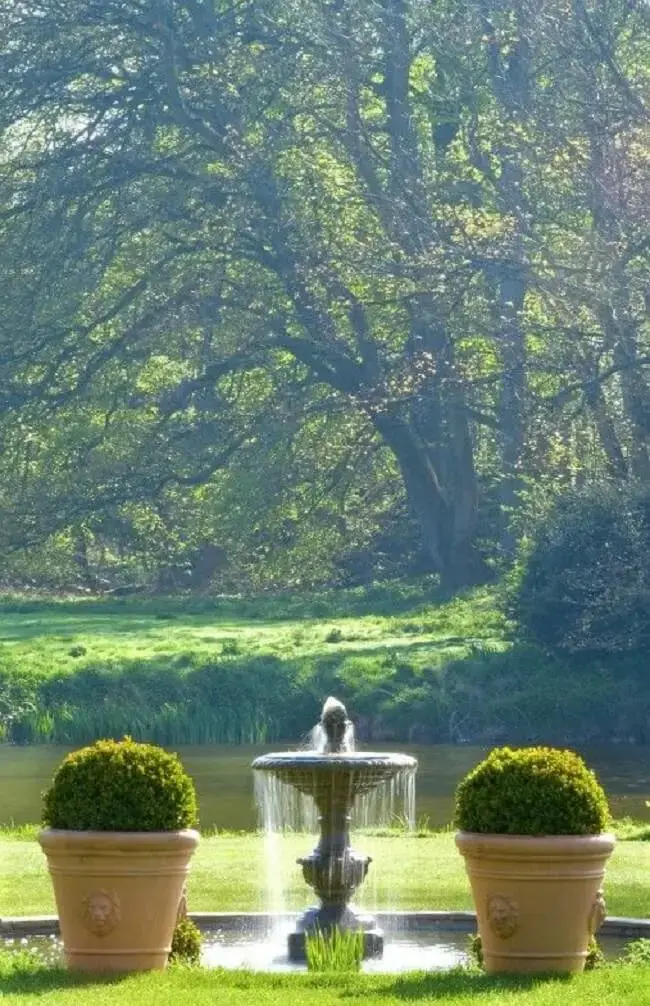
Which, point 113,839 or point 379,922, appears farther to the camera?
point 379,922

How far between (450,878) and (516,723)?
1925 cm

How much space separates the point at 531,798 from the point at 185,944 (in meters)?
2.13

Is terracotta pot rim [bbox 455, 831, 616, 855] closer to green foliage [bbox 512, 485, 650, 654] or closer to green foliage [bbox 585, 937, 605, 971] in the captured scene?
green foliage [bbox 585, 937, 605, 971]

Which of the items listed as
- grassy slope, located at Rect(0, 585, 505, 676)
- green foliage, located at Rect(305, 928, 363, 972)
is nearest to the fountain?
green foliage, located at Rect(305, 928, 363, 972)

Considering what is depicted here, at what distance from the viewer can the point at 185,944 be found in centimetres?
1220

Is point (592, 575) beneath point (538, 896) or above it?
above

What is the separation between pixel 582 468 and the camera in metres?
42.5

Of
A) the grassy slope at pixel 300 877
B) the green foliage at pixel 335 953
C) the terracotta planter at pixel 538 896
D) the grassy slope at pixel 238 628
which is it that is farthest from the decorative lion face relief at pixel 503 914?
the grassy slope at pixel 238 628

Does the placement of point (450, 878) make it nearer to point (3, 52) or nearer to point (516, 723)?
point (516, 723)

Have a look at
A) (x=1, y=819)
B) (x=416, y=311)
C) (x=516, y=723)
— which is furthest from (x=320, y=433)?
(x=1, y=819)

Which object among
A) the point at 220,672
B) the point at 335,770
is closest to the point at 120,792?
the point at 335,770

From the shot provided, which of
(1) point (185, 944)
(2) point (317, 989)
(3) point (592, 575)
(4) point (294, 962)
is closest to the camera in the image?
(2) point (317, 989)

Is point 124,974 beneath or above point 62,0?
beneath

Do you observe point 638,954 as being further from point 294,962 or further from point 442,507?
point 442,507
